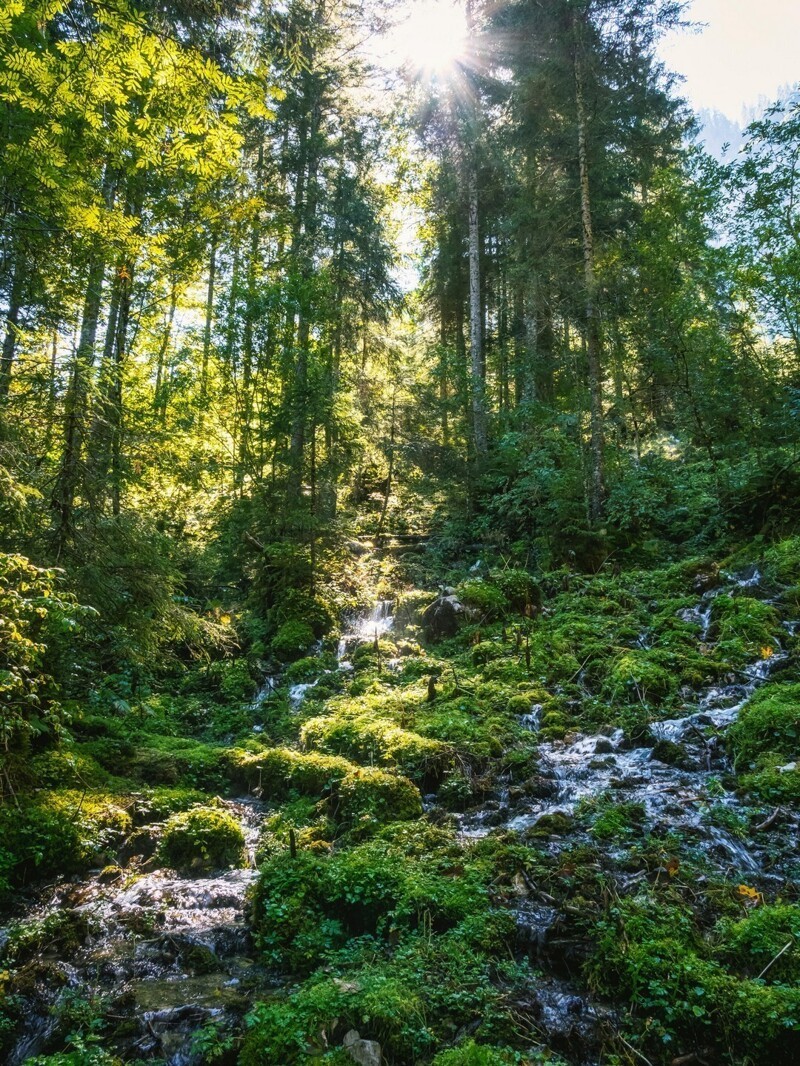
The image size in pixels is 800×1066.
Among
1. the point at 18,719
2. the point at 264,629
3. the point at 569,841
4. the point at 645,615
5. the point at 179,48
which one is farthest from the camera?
the point at 264,629

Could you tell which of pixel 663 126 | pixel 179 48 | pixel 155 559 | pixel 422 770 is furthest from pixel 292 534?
pixel 663 126

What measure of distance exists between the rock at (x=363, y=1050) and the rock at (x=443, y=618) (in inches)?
361

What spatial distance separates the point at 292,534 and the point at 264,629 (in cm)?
240

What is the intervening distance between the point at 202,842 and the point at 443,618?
294 inches

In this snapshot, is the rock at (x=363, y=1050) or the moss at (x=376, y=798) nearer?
the rock at (x=363, y=1050)

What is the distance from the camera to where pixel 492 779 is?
6.84 m

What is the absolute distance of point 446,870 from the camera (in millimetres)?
5043

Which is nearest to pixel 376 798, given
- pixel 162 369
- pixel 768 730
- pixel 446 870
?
pixel 446 870

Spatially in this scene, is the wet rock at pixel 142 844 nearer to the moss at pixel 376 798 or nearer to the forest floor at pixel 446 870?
the forest floor at pixel 446 870

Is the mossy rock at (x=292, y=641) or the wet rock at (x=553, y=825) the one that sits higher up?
the mossy rock at (x=292, y=641)

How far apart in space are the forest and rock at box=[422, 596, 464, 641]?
0.10m

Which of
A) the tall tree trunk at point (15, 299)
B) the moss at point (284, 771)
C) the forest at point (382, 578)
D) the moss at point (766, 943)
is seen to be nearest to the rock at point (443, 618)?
the forest at point (382, 578)

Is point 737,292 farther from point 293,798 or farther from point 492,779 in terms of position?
point 293,798

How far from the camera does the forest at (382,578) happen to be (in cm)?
393
